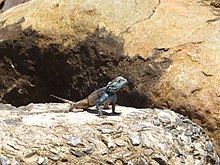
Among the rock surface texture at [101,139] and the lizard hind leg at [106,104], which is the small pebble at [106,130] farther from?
Result: the lizard hind leg at [106,104]

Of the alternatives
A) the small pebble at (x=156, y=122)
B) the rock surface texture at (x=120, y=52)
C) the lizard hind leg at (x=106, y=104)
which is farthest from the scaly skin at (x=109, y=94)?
the rock surface texture at (x=120, y=52)

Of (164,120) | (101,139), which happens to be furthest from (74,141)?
(164,120)

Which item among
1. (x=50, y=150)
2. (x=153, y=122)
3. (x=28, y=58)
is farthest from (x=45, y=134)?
(x=28, y=58)

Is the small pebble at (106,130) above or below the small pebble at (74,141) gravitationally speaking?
below

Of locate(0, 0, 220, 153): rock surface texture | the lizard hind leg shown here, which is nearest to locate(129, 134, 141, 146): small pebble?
the lizard hind leg

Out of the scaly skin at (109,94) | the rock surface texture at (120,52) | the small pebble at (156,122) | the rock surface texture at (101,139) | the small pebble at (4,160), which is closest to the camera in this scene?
the small pebble at (4,160)

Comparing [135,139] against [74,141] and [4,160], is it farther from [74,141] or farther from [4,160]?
[4,160]

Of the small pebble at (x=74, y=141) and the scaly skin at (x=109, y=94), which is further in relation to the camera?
the scaly skin at (x=109, y=94)
